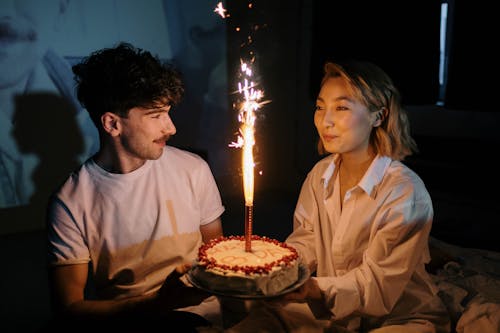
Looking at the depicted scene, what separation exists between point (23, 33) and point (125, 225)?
320 cm

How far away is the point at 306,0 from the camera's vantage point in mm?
6074

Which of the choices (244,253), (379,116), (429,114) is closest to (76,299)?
(244,253)

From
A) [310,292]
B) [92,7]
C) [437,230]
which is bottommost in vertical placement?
[437,230]

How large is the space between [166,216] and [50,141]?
3087mm

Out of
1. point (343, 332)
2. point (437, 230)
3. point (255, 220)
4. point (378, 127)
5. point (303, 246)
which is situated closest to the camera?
point (343, 332)

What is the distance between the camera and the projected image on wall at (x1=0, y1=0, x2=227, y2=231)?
4.32 m

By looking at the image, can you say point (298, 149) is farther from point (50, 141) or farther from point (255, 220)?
point (50, 141)

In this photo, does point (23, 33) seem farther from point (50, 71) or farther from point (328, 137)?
point (328, 137)

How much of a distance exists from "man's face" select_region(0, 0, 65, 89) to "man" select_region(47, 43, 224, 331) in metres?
2.73

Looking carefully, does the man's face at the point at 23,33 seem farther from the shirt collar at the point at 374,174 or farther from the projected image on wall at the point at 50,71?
the shirt collar at the point at 374,174

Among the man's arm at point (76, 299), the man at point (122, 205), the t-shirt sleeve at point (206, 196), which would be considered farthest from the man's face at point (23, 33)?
the man's arm at point (76, 299)

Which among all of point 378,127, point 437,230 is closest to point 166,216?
point 378,127

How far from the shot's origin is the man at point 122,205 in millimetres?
1817

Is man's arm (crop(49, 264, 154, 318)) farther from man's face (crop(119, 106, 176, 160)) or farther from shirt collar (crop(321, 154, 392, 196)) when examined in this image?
shirt collar (crop(321, 154, 392, 196))
